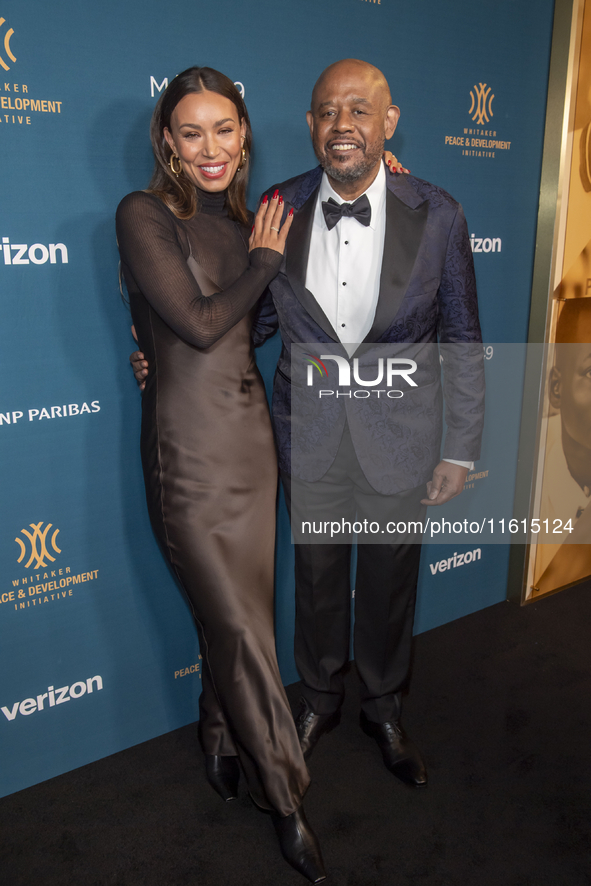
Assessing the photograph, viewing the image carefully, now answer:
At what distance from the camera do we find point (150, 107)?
6.00 feet

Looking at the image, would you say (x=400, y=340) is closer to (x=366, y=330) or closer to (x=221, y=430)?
(x=366, y=330)

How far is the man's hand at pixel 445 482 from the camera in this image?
1972mm

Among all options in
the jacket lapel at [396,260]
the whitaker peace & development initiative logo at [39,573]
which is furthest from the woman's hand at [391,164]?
the whitaker peace & development initiative logo at [39,573]

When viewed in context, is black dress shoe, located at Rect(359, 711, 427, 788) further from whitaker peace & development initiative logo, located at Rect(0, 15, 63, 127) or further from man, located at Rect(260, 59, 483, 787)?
whitaker peace & development initiative logo, located at Rect(0, 15, 63, 127)

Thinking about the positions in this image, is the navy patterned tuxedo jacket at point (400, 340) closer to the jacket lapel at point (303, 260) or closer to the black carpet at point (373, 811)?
the jacket lapel at point (303, 260)

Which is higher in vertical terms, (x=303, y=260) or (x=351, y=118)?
(x=351, y=118)

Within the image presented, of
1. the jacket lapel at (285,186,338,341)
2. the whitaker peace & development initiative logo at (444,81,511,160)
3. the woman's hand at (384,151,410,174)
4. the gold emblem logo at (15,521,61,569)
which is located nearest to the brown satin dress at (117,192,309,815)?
the jacket lapel at (285,186,338,341)

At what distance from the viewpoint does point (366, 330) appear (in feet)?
6.05

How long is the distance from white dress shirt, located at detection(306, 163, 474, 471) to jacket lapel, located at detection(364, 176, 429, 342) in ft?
0.13

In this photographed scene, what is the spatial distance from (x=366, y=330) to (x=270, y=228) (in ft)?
1.26

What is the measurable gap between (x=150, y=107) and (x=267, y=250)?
22.5 inches

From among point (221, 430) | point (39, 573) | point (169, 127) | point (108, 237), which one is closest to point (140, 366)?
point (221, 430)

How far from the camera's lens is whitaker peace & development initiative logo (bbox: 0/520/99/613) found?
1.92m

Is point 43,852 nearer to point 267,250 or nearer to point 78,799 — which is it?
point 78,799
